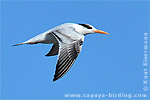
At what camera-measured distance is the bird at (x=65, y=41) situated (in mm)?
7219

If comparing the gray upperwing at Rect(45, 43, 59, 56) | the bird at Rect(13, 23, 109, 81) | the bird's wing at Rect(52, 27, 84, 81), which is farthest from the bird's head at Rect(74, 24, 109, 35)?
the bird's wing at Rect(52, 27, 84, 81)

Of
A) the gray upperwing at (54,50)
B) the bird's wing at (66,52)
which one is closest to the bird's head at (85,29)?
the gray upperwing at (54,50)

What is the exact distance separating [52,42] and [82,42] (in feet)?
4.12

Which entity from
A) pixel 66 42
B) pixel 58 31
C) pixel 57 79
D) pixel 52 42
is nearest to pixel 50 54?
pixel 52 42

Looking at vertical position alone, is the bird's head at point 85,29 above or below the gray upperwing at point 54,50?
above

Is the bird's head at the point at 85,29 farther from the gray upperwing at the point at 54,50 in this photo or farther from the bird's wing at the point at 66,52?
the bird's wing at the point at 66,52

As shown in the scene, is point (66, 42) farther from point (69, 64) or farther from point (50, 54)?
point (50, 54)

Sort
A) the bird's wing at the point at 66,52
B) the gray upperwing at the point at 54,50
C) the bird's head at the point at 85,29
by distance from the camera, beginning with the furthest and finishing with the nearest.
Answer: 1. the gray upperwing at the point at 54,50
2. the bird's head at the point at 85,29
3. the bird's wing at the point at 66,52

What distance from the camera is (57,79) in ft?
22.8

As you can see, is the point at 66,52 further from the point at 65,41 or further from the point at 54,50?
the point at 54,50

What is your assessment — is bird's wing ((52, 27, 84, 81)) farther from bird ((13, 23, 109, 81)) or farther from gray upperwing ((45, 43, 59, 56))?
gray upperwing ((45, 43, 59, 56))

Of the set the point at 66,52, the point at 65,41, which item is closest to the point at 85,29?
the point at 65,41

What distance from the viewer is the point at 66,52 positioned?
24.3 ft

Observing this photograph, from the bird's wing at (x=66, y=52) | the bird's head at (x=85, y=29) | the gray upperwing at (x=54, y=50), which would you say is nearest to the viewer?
the bird's wing at (x=66, y=52)
